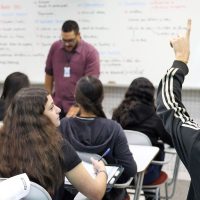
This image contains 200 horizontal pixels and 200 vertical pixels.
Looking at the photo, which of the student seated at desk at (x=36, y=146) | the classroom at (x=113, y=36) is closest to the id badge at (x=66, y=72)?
the classroom at (x=113, y=36)

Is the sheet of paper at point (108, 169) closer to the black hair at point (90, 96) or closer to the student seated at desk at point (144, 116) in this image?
the black hair at point (90, 96)

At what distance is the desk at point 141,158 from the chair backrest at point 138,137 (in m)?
0.05

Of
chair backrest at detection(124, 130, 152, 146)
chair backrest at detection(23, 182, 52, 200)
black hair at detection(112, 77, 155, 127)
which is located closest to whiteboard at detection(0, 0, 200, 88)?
black hair at detection(112, 77, 155, 127)

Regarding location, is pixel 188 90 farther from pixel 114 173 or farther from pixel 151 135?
pixel 114 173

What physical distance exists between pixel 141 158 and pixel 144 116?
0.45 m

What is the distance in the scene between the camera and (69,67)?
360 cm

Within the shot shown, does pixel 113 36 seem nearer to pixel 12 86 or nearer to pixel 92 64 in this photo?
pixel 92 64

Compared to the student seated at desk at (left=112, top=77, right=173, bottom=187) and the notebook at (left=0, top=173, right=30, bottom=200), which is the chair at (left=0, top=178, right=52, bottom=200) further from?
the student seated at desk at (left=112, top=77, right=173, bottom=187)

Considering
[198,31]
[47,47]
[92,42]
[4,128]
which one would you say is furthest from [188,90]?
[4,128]

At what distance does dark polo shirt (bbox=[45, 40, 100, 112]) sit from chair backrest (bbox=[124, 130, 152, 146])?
95 centimetres

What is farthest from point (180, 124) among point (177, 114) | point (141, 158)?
point (141, 158)

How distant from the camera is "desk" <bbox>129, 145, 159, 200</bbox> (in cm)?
236

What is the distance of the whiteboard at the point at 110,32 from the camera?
3.73 metres

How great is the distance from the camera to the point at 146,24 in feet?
12.4
